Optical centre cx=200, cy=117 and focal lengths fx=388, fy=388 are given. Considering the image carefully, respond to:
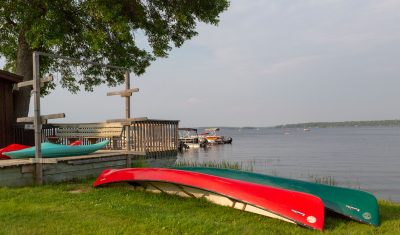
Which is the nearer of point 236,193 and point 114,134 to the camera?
point 236,193

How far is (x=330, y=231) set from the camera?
541 cm

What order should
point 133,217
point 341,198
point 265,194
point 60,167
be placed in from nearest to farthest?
1. point 133,217
2. point 265,194
3. point 341,198
4. point 60,167

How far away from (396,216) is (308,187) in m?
1.57

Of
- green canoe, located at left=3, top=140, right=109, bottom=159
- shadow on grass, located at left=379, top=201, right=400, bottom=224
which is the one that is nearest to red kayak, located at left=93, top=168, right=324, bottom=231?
shadow on grass, located at left=379, top=201, right=400, bottom=224

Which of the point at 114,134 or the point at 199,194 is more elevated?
the point at 114,134

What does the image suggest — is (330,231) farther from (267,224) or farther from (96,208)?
(96,208)

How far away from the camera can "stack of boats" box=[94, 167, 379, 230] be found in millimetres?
5629

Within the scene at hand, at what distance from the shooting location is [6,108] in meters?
14.6

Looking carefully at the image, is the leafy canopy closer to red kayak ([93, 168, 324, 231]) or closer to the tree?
the tree

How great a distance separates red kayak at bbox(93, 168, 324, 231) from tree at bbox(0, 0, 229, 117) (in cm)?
896

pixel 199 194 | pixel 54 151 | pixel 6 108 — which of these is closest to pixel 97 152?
pixel 54 151

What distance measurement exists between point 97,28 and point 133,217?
487 inches

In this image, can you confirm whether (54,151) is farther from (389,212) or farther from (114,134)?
(389,212)

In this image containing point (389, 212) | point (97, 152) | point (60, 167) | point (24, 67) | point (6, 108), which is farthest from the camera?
point (24, 67)
